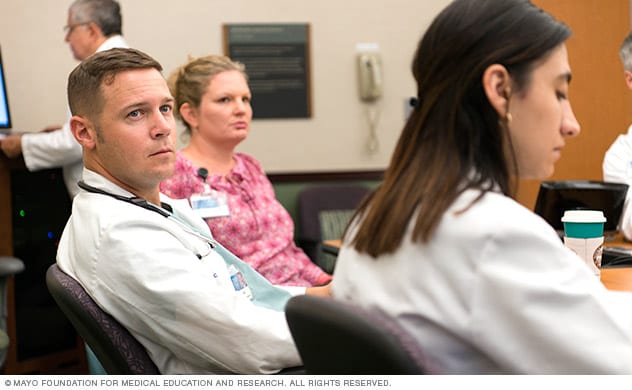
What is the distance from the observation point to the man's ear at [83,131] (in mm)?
1658

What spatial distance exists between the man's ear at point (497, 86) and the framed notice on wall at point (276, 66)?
3.43m

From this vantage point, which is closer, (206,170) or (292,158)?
(206,170)

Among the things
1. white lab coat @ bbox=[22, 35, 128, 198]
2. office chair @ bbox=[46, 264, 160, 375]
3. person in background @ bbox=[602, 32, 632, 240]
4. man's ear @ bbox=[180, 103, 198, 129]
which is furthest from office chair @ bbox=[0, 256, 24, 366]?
person in background @ bbox=[602, 32, 632, 240]

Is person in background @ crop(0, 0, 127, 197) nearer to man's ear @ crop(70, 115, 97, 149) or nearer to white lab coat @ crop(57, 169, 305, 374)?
man's ear @ crop(70, 115, 97, 149)

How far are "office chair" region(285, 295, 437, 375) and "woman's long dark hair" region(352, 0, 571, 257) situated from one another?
0.45 feet

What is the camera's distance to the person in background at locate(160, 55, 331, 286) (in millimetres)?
2520

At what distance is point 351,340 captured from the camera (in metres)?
0.86

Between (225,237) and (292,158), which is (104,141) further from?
(292,158)

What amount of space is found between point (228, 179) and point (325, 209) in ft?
5.87

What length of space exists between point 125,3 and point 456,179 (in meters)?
3.57

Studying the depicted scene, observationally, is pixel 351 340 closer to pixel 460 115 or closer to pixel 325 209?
pixel 460 115

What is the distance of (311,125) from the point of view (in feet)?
14.7

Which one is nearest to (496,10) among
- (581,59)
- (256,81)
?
(581,59)
